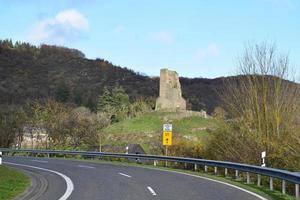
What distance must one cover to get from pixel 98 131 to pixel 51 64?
137544 mm

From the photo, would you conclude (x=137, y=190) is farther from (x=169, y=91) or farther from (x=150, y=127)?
(x=169, y=91)

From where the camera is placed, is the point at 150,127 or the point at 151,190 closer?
the point at 151,190

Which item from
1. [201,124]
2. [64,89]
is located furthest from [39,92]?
[201,124]

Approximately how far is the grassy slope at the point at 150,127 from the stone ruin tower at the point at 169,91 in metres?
4.85

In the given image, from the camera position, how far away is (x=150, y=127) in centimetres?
7825

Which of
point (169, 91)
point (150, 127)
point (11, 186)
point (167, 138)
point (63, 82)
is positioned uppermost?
point (63, 82)

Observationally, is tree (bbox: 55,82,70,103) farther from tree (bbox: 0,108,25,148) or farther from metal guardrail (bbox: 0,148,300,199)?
metal guardrail (bbox: 0,148,300,199)

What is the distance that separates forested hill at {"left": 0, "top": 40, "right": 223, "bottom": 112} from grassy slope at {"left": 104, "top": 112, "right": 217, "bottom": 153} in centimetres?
6514

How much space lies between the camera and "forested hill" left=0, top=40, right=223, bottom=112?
15550 cm

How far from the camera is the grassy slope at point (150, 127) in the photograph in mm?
73562

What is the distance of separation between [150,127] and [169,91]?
1176 cm

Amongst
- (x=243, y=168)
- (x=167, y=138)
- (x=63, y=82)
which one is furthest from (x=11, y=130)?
(x=63, y=82)

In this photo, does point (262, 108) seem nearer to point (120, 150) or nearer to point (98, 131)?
point (120, 150)

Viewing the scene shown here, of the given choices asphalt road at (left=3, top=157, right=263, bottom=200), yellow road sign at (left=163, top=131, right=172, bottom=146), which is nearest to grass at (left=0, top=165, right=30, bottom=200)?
asphalt road at (left=3, top=157, right=263, bottom=200)
